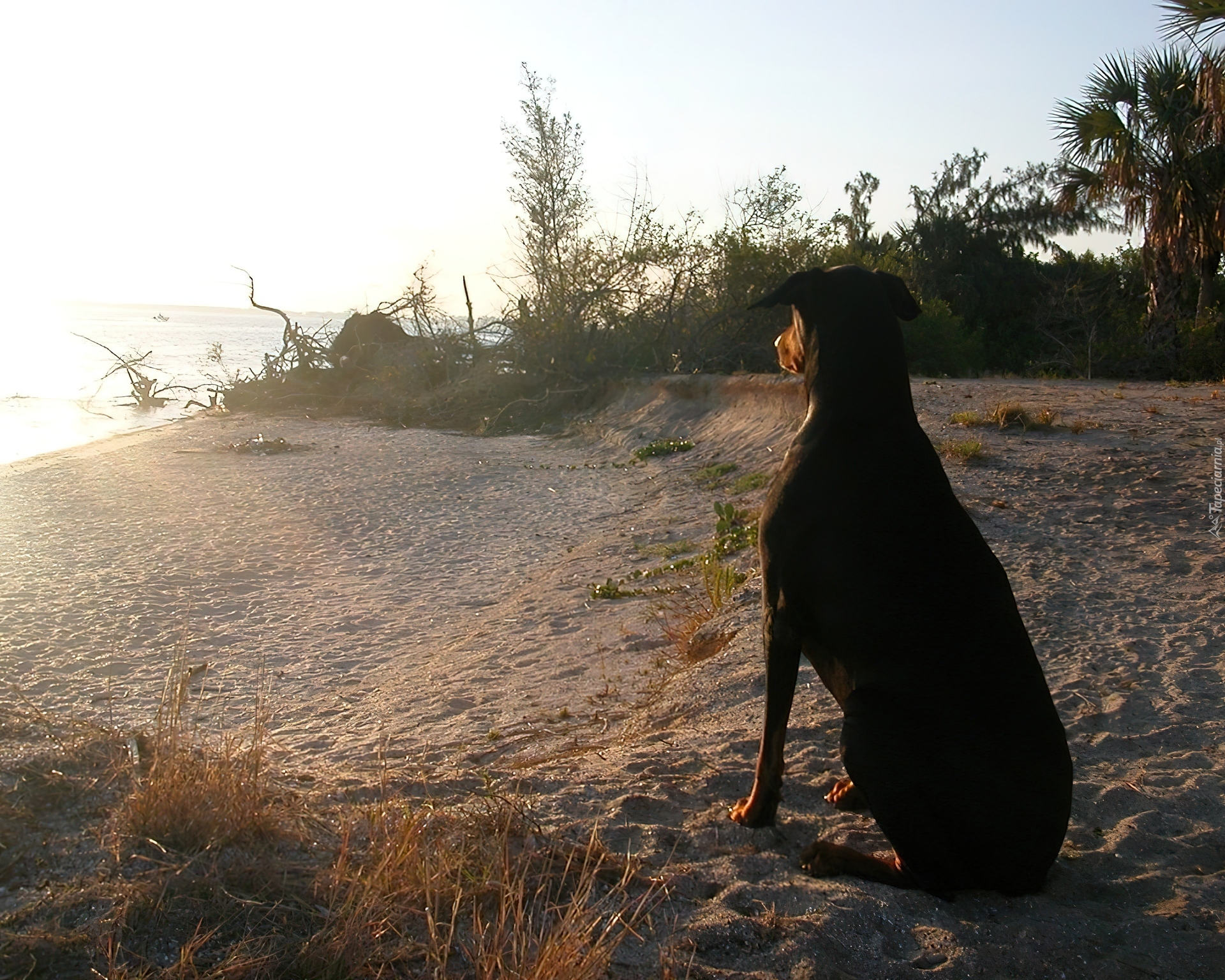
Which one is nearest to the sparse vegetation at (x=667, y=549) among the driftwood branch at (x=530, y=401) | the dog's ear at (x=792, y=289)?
the dog's ear at (x=792, y=289)

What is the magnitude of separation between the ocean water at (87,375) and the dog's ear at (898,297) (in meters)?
17.9

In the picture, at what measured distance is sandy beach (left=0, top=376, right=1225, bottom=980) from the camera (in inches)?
111

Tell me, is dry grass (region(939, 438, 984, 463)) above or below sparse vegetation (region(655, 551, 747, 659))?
above

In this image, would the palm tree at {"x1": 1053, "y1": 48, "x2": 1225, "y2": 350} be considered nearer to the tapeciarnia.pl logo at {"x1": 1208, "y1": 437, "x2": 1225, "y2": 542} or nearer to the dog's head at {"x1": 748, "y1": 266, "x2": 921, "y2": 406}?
the tapeciarnia.pl logo at {"x1": 1208, "y1": 437, "x2": 1225, "y2": 542}

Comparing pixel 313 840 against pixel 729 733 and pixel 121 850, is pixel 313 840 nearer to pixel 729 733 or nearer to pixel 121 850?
pixel 121 850

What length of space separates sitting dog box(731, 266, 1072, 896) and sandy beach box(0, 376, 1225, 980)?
0.62ft

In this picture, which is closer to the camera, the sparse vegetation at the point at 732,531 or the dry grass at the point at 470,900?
the dry grass at the point at 470,900

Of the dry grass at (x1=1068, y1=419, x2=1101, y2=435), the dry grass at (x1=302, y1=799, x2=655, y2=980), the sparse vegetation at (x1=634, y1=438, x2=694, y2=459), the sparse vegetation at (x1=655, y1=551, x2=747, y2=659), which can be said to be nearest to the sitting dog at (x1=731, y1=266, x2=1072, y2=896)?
the dry grass at (x1=302, y1=799, x2=655, y2=980)

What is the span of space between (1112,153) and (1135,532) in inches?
568

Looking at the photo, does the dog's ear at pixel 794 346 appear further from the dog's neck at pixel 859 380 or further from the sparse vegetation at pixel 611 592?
the sparse vegetation at pixel 611 592

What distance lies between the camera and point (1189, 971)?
8.29 feet

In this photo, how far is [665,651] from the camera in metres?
6.26

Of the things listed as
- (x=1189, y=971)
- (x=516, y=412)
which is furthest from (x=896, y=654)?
(x=516, y=412)

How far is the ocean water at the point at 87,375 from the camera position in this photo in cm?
2352
